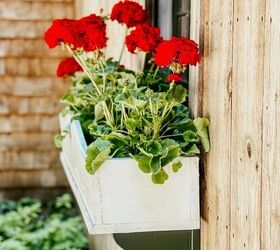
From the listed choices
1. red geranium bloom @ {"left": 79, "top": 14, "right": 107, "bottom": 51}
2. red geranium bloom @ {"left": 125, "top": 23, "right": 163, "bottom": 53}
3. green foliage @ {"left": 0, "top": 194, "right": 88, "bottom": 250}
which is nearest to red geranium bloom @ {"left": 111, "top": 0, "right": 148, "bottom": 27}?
red geranium bloom @ {"left": 79, "top": 14, "right": 107, "bottom": 51}

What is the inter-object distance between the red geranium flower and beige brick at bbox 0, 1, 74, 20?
238 centimetres

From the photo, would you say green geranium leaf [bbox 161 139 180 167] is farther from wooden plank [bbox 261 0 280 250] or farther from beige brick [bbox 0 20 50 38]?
beige brick [bbox 0 20 50 38]

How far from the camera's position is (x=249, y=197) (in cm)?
128

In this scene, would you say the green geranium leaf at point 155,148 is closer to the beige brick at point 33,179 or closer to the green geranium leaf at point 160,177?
the green geranium leaf at point 160,177

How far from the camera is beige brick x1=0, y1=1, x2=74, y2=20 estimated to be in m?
4.16

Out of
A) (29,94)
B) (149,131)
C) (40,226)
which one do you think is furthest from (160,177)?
(29,94)

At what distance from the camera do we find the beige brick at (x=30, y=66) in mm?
Result: 4219

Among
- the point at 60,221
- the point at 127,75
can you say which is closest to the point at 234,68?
the point at 127,75

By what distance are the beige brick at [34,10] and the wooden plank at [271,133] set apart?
10.3ft

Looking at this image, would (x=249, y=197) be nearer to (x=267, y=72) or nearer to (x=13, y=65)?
(x=267, y=72)

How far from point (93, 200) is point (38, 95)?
2.79 metres

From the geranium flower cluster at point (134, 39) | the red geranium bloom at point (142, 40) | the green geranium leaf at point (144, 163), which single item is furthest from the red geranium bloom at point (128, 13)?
the green geranium leaf at point (144, 163)

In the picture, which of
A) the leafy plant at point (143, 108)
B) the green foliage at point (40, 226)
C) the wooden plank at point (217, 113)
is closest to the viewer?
the wooden plank at point (217, 113)

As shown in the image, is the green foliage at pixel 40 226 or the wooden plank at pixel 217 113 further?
the green foliage at pixel 40 226
